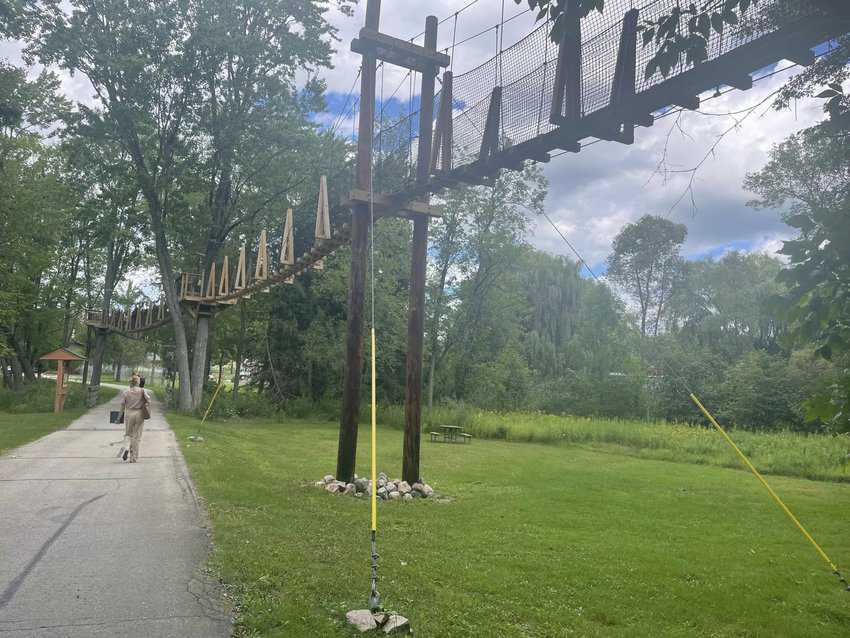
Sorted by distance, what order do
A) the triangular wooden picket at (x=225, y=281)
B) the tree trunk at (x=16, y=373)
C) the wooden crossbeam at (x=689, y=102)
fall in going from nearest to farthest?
1. the wooden crossbeam at (x=689, y=102)
2. the triangular wooden picket at (x=225, y=281)
3. the tree trunk at (x=16, y=373)

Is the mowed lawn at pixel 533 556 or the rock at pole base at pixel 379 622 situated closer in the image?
the rock at pole base at pixel 379 622

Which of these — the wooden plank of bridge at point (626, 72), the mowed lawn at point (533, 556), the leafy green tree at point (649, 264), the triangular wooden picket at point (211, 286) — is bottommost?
the mowed lawn at point (533, 556)

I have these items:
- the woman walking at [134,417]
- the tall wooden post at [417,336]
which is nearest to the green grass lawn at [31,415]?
the woman walking at [134,417]

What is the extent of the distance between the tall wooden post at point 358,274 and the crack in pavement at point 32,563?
4185 millimetres

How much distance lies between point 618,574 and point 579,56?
5.25 meters

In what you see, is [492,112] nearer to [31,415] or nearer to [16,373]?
[31,415]

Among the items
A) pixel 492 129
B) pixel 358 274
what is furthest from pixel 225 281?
pixel 492 129

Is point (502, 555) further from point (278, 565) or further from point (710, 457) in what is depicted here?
point (710, 457)

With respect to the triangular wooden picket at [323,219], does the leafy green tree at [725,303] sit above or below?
above

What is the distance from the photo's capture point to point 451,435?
24.7 meters

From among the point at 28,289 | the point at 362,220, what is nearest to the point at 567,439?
the point at 362,220

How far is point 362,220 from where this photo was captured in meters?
11.4

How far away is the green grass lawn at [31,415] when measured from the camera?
15631mm

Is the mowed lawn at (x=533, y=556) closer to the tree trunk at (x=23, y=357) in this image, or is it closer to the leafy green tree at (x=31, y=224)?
the leafy green tree at (x=31, y=224)
